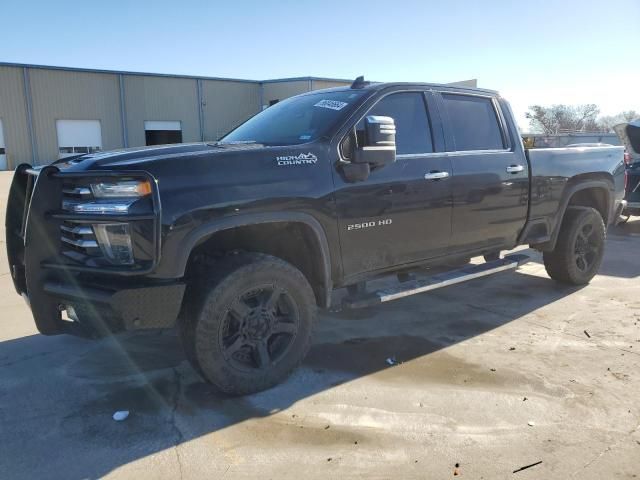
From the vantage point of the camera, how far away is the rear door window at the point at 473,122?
4883mm

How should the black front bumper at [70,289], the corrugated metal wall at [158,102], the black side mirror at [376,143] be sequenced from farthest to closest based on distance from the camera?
the corrugated metal wall at [158,102] → the black side mirror at [376,143] → the black front bumper at [70,289]

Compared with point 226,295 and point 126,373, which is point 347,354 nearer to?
point 226,295

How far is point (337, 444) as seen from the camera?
3053 millimetres

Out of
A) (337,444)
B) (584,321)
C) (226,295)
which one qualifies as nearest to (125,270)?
(226,295)

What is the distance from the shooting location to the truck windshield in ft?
13.3

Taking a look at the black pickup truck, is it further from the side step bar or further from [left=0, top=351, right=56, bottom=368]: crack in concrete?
[left=0, top=351, right=56, bottom=368]: crack in concrete

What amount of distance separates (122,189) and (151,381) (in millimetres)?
1531

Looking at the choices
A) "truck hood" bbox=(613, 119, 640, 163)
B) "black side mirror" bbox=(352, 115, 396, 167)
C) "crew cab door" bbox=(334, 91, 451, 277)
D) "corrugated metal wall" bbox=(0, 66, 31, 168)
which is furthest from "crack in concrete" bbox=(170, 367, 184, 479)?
"corrugated metal wall" bbox=(0, 66, 31, 168)

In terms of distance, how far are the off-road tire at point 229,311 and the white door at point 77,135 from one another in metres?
33.4

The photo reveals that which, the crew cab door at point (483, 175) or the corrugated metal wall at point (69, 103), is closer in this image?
the crew cab door at point (483, 175)

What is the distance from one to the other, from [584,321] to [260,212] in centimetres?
349

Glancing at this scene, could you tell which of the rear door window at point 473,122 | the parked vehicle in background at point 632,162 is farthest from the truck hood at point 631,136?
the rear door window at point 473,122

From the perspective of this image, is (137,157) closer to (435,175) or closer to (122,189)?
(122,189)

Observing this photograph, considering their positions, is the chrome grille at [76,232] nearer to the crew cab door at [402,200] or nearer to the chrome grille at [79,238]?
the chrome grille at [79,238]
